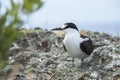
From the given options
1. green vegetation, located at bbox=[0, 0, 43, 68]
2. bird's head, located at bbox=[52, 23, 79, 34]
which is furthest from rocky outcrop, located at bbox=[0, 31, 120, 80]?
green vegetation, located at bbox=[0, 0, 43, 68]

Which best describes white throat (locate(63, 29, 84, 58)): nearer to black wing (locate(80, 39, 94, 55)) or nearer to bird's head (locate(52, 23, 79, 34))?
black wing (locate(80, 39, 94, 55))


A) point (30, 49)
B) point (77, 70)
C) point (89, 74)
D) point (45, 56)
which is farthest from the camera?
point (30, 49)

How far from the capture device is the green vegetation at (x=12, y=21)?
12.5 ft

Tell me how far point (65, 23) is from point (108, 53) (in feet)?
5.37

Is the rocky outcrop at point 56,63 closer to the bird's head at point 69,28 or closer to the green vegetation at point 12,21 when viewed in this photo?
the bird's head at point 69,28

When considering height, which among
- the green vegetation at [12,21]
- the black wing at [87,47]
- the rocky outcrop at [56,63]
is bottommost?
the rocky outcrop at [56,63]

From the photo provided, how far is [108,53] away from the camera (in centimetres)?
882

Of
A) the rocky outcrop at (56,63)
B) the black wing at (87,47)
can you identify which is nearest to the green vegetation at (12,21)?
the rocky outcrop at (56,63)

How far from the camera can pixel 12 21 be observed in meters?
→ 3.86

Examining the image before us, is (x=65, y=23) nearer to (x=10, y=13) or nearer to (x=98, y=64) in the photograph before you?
(x=98, y=64)

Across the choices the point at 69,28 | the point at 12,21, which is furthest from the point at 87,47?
the point at 12,21

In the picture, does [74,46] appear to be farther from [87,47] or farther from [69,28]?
[69,28]

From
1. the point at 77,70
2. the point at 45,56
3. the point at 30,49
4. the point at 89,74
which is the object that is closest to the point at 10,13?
the point at 89,74

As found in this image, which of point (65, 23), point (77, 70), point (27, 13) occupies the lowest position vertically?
point (77, 70)
